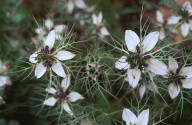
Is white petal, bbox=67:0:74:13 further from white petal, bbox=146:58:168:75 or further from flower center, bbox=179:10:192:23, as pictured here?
white petal, bbox=146:58:168:75

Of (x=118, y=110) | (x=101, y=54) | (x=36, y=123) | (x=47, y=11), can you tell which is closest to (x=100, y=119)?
(x=118, y=110)

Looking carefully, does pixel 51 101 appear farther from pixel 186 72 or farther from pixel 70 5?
pixel 70 5

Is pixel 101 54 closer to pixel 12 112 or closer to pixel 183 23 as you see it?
pixel 183 23

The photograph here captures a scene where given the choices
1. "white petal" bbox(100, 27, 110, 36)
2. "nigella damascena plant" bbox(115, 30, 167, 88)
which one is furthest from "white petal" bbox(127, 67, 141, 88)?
"white petal" bbox(100, 27, 110, 36)

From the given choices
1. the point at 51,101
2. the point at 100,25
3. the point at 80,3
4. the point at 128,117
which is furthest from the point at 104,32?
the point at 128,117

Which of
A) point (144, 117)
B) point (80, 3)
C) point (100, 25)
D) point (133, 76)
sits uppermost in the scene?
point (80, 3)

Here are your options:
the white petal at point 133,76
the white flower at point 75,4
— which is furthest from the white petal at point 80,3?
the white petal at point 133,76

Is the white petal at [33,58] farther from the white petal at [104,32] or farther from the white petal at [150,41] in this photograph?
the white petal at [104,32]
